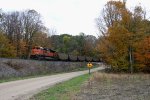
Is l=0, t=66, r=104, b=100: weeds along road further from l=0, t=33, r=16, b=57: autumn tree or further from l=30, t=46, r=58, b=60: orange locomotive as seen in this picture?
l=0, t=33, r=16, b=57: autumn tree

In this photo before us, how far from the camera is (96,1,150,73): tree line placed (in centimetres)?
5630

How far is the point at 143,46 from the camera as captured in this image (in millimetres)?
55469

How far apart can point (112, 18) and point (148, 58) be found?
13932 millimetres

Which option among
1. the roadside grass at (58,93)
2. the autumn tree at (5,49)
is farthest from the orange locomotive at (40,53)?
the roadside grass at (58,93)

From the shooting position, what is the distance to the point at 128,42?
188 feet

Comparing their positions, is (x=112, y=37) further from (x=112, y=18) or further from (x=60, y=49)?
(x=60, y=49)

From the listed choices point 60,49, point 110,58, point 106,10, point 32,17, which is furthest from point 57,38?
point 110,58

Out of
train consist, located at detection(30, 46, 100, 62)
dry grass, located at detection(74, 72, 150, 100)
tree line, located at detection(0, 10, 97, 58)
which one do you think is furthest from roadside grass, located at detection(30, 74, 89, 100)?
tree line, located at detection(0, 10, 97, 58)

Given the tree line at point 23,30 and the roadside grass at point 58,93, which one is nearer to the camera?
the roadside grass at point 58,93

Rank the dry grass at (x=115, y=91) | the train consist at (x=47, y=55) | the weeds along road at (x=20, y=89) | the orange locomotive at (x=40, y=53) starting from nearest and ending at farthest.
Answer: the dry grass at (x=115, y=91)
the weeds along road at (x=20, y=89)
the orange locomotive at (x=40, y=53)
the train consist at (x=47, y=55)

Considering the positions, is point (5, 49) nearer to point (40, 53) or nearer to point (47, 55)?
point (47, 55)

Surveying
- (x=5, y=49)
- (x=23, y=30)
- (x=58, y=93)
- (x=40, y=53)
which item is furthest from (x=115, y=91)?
(x=23, y=30)

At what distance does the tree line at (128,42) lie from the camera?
56.3 metres

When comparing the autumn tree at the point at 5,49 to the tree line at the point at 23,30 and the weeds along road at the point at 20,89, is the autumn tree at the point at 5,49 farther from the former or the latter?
the weeds along road at the point at 20,89
